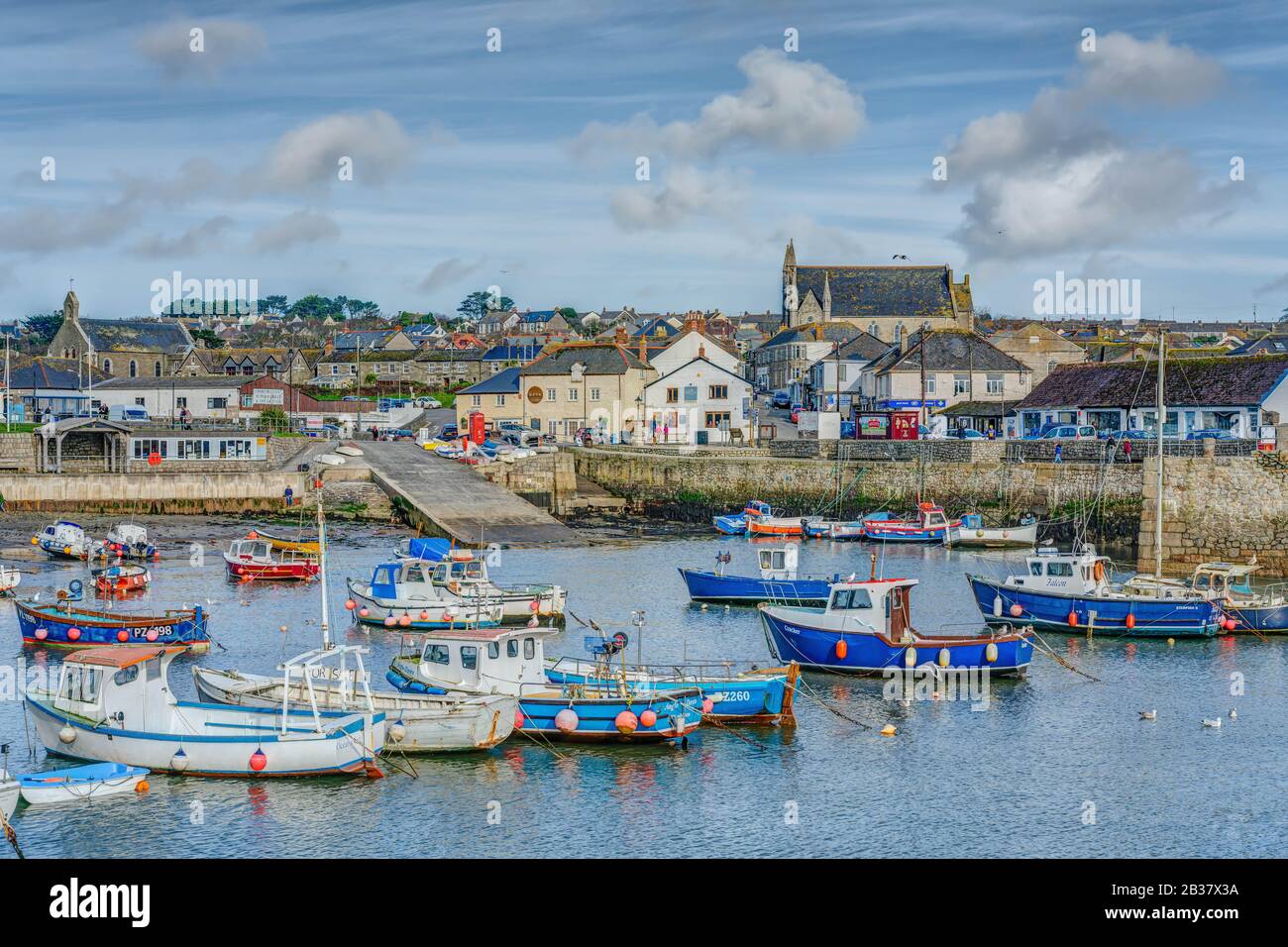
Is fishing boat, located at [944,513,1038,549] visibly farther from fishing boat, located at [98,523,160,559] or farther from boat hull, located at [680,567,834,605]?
fishing boat, located at [98,523,160,559]

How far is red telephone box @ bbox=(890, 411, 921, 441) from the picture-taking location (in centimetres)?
7475

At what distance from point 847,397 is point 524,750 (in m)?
68.7

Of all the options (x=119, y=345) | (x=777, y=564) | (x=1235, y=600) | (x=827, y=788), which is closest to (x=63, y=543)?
(x=777, y=564)

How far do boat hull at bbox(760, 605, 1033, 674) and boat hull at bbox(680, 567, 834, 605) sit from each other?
8.46 metres

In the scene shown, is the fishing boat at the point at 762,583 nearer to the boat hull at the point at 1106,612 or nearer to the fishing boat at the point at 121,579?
the boat hull at the point at 1106,612

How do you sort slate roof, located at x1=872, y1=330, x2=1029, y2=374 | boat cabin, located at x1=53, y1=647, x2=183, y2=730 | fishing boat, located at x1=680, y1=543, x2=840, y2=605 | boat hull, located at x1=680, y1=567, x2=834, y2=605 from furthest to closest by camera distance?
slate roof, located at x1=872, y1=330, x2=1029, y2=374
fishing boat, located at x1=680, y1=543, x2=840, y2=605
boat hull, located at x1=680, y1=567, x2=834, y2=605
boat cabin, located at x1=53, y1=647, x2=183, y2=730

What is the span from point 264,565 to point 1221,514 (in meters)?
33.5

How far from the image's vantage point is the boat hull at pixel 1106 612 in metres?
38.1

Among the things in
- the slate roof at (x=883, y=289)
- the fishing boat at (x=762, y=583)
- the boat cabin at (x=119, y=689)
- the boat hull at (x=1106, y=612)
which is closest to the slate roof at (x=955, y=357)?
the slate roof at (x=883, y=289)

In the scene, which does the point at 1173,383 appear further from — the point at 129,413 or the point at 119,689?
the point at 129,413

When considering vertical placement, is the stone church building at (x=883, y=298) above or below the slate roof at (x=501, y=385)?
above

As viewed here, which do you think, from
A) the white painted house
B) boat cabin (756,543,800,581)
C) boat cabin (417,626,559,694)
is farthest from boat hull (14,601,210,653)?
the white painted house
